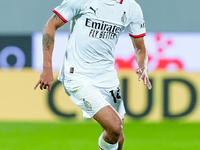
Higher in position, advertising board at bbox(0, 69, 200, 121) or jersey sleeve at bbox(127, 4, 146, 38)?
jersey sleeve at bbox(127, 4, 146, 38)

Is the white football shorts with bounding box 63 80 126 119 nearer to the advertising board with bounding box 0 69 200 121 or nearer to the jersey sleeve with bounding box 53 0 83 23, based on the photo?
the jersey sleeve with bounding box 53 0 83 23

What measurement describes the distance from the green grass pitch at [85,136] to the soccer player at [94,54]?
7.22 ft

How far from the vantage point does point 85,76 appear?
410 centimetres

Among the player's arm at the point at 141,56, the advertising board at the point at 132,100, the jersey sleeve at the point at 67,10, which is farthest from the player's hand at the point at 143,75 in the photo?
the advertising board at the point at 132,100

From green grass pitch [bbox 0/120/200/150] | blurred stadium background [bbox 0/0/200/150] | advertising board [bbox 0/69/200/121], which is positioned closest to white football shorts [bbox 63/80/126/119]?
green grass pitch [bbox 0/120/200/150]

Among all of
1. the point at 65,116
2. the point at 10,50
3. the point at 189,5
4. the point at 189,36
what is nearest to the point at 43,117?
the point at 65,116

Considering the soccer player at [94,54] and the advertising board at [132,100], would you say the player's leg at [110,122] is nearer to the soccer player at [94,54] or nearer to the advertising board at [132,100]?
the soccer player at [94,54]

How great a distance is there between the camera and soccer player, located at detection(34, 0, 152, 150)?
155 inches

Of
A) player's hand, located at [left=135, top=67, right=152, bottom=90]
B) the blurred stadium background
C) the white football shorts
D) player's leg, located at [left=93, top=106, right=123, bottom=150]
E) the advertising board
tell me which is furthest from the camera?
the advertising board

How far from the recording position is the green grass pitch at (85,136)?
252 inches

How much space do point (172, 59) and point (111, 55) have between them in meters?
4.51

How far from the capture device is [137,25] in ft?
14.5

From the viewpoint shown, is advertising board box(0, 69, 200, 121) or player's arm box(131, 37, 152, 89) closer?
player's arm box(131, 37, 152, 89)

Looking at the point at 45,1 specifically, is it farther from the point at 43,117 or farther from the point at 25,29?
the point at 43,117
